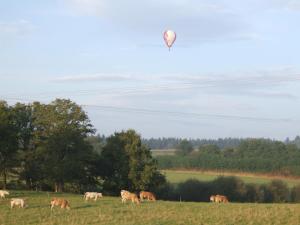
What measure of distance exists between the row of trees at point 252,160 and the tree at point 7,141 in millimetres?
58731

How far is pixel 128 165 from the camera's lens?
68.5m

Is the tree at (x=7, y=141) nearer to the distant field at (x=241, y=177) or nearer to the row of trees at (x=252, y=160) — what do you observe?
the distant field at (x=241, y=177)

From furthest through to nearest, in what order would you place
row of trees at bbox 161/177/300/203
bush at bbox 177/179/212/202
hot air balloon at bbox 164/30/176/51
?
row of trees at bbox 161/177/300/203, bush at bbox 177/179/212/202, hot air balloon at bbox 164/30/176/51

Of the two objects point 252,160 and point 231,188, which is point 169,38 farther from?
point 252,160

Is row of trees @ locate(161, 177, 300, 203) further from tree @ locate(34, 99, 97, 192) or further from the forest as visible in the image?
tree @ locate(34, 99, 97, 192)

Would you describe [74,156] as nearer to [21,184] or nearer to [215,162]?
[21,184]

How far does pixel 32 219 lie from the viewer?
28.3 metres

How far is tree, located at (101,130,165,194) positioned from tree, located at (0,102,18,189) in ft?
38.2

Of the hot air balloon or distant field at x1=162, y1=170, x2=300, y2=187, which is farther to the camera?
distant field at x1=162, y1=170, x2=300, y2=187

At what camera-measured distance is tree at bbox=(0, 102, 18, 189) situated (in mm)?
60031

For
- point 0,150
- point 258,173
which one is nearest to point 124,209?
point 0,150

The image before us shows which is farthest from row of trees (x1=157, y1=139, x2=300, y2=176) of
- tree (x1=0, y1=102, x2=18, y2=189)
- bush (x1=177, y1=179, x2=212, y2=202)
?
tree (x1=0, y1=102, x2=18, y2=189)

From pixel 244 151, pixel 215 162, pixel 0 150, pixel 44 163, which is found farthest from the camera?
pixel 244 151

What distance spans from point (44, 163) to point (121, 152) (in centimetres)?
975
